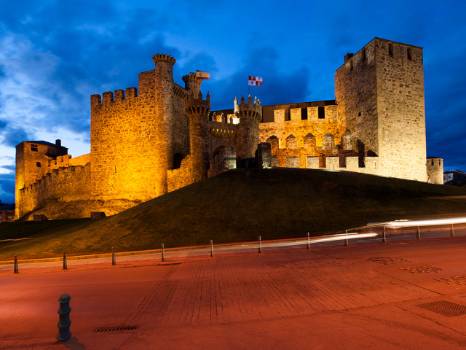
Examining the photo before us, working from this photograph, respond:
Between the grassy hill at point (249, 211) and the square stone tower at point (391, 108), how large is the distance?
1346 cm

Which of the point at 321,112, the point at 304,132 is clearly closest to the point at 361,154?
the point at 304,132

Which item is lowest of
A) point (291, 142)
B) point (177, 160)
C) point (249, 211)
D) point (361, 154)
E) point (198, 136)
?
point (249, 211)

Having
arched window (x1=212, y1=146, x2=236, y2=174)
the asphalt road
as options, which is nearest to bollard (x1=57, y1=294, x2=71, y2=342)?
the asphalt road

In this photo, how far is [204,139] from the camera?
4094 centimetres

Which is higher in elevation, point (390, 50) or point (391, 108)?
point (390, 50)

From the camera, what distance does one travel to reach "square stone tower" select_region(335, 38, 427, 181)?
47.3 m

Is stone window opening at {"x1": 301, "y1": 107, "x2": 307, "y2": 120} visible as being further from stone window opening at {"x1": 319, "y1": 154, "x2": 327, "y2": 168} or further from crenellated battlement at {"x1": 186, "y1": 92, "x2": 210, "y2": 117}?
crenellated battlement at {"x1": 186, "y1": 92, "x2": 210, "y2": 117}

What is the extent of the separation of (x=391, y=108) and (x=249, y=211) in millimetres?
30540

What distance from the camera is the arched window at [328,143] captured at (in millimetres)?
52031

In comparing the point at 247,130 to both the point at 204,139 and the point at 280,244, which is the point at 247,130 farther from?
the point at 280,244

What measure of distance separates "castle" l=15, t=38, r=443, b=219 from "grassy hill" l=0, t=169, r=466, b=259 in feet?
27.9

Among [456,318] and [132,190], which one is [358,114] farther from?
[456,318]

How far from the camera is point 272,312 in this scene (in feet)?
25.7

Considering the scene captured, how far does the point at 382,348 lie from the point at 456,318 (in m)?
2.10
